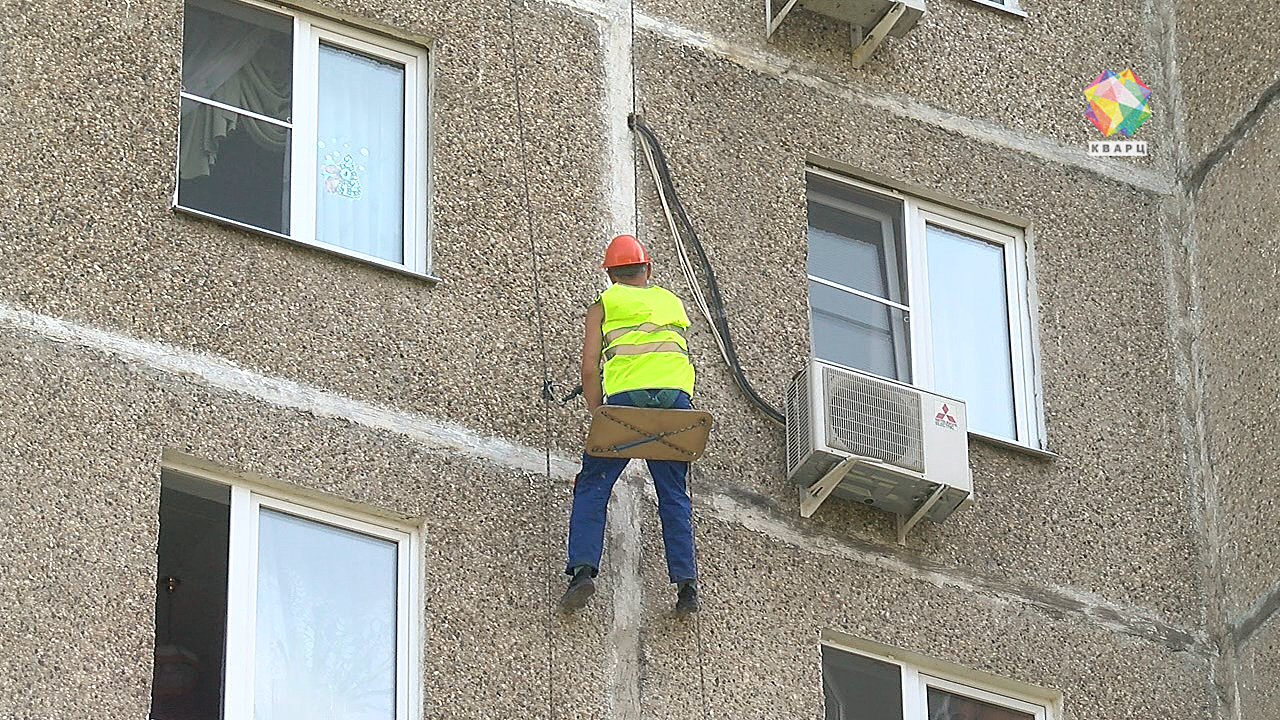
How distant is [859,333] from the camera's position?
14.5 m

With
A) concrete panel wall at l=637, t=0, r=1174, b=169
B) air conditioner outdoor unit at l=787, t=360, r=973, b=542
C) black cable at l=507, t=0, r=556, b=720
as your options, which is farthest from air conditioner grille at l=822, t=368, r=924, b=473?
concrete panel wall at l=637, t=0, r=1174, b=169

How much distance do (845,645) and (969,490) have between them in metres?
1.01

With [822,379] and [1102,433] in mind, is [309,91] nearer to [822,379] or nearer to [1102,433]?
[822,379]

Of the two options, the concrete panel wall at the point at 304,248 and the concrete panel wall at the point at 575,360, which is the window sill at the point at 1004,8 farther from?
the concrete panel wall at the point at 304,248

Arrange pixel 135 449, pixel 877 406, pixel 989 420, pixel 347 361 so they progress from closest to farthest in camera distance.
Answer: pixel 135 449 < pixel 347 361 < pixel 877 406 < pixel 989 420

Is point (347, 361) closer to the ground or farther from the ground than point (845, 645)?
farther from the ground

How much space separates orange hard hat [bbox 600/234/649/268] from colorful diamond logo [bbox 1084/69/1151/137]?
142 inches

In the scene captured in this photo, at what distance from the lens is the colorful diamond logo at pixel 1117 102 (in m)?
15.8

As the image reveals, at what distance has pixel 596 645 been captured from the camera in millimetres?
12688

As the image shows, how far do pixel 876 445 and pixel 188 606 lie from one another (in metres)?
3.52

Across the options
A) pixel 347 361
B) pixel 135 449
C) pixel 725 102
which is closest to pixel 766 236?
pixel 725 102

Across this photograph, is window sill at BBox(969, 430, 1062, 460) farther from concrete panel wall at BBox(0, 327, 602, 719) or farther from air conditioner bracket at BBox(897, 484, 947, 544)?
concrete panel wall at BBox(0, 327, 602, 719)

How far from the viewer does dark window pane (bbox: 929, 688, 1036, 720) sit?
1363cm

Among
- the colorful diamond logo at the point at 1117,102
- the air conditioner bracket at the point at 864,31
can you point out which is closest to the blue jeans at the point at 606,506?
the air conditioner bracket at the point at 864,31
